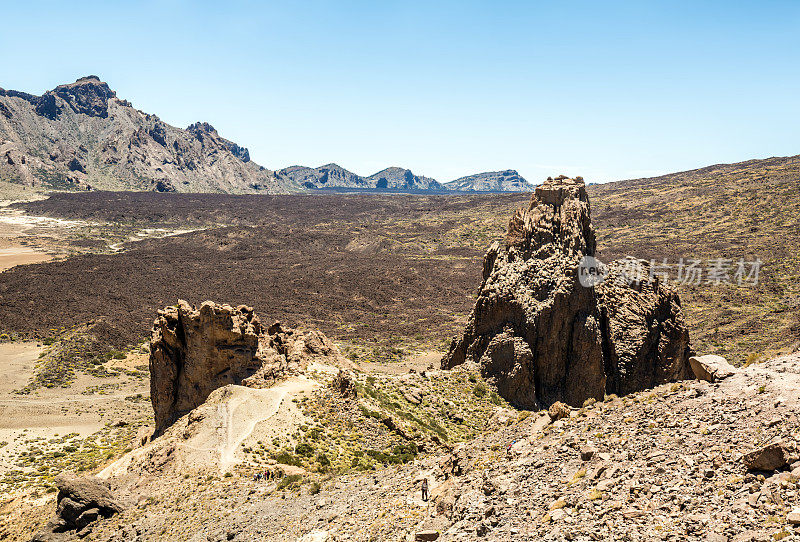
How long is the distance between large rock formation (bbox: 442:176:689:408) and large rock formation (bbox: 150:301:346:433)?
32.7 ft

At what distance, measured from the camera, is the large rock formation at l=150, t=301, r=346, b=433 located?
24.7 meters

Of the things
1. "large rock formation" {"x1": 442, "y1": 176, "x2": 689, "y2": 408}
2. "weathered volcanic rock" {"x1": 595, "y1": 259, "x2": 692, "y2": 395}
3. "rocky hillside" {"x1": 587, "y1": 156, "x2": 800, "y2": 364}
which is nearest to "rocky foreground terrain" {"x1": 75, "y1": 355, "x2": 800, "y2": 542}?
"rocky hillside" {"x1": 587, "y1": 156, "x2": 800, "y2": 364}

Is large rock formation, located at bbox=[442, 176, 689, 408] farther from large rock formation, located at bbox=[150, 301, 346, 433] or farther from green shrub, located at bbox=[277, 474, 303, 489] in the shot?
green shrub, located at bbox=[277, 474, 303, 489]

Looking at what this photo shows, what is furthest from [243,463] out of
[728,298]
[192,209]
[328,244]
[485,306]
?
[192,209]

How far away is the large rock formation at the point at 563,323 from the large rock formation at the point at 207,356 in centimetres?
998

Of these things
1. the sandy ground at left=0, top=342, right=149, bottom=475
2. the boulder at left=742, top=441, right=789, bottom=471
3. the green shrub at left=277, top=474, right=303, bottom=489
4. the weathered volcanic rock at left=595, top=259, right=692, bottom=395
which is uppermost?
the boulder at left=742, top=441, right=789, bottom=471

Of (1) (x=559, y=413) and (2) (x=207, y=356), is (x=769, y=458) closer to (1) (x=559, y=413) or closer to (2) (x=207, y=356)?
(1) (x=559, y=413)

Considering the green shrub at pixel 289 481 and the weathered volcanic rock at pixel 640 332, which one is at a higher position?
the weathered volcanic rock at pixel 640 332

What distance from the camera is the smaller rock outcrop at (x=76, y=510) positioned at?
1684 cm

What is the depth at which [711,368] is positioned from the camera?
1230cm

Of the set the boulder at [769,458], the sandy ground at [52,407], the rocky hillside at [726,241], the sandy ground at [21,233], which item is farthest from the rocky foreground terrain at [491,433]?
the sandy ground at [21,233]

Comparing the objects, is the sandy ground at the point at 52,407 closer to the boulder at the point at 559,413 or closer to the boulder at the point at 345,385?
the boulder at the point at 345,385

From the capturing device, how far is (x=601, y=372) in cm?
2356

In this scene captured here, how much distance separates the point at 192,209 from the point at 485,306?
599 feet
